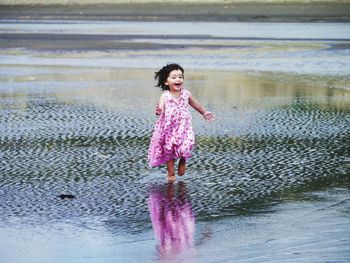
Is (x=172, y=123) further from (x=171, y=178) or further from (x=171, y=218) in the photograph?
(x=171, y=218)

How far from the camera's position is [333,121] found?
543 inches

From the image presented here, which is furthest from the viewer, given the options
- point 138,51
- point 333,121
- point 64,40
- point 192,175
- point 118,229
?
point 64,40

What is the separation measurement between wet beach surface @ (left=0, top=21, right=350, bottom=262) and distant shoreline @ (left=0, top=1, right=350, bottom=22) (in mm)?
27578

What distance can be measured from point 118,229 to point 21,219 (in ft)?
2.87

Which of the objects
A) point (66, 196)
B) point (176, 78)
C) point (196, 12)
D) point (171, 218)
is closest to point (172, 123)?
point (176, 78)

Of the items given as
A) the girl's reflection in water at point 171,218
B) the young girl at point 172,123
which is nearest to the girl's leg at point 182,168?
the young girl at point 172,123

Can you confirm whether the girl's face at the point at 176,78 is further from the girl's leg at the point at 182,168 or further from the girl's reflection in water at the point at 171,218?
the girl's reflection in water at the point at 171,218

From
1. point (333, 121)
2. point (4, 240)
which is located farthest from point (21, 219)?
point (333, 121)

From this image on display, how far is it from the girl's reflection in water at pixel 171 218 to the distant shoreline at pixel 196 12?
3867cm

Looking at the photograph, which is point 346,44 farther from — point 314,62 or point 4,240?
point 4,240

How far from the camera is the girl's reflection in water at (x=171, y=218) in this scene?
7.23 meters

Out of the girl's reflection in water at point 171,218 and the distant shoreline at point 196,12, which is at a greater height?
the girl's reflection in water at point 171,218

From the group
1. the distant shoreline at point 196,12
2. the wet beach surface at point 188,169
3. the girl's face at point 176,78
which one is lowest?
the distant shoreline at point 196,12

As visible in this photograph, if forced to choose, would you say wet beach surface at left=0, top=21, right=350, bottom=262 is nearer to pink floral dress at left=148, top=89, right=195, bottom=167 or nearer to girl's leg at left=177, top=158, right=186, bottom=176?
girl's leg at left=177, top=158, right=186, bottom=176
